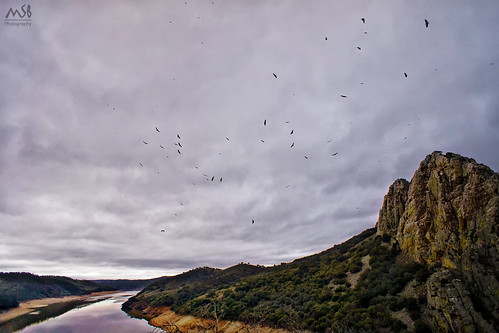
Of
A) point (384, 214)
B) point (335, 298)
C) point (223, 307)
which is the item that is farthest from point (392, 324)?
point (223, 307)

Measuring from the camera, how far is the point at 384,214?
3819cm

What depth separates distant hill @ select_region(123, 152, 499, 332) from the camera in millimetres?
16163

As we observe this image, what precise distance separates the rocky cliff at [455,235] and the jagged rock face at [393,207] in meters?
0.16

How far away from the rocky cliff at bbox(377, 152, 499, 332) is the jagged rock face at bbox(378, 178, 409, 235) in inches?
6.5

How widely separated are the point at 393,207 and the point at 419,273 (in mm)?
14021

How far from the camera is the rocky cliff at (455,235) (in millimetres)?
15250

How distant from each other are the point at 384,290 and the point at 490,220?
11674 mm

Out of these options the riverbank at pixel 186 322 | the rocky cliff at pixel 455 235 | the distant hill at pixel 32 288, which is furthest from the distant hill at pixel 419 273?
the distant hill at pixel 32 288

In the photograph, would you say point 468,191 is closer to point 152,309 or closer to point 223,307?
point 223,307

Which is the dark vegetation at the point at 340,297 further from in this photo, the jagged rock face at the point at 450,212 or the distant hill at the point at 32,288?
the distant hill at the point at 32,288

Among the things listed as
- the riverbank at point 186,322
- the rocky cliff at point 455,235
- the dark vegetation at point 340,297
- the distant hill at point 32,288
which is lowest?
the distant hill at point 32,288

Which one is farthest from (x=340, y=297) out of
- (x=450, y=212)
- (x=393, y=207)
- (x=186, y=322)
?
(x=186, y=322)

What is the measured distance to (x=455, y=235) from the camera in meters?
21.7

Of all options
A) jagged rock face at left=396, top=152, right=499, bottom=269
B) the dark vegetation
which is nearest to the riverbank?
the dark vegetation
